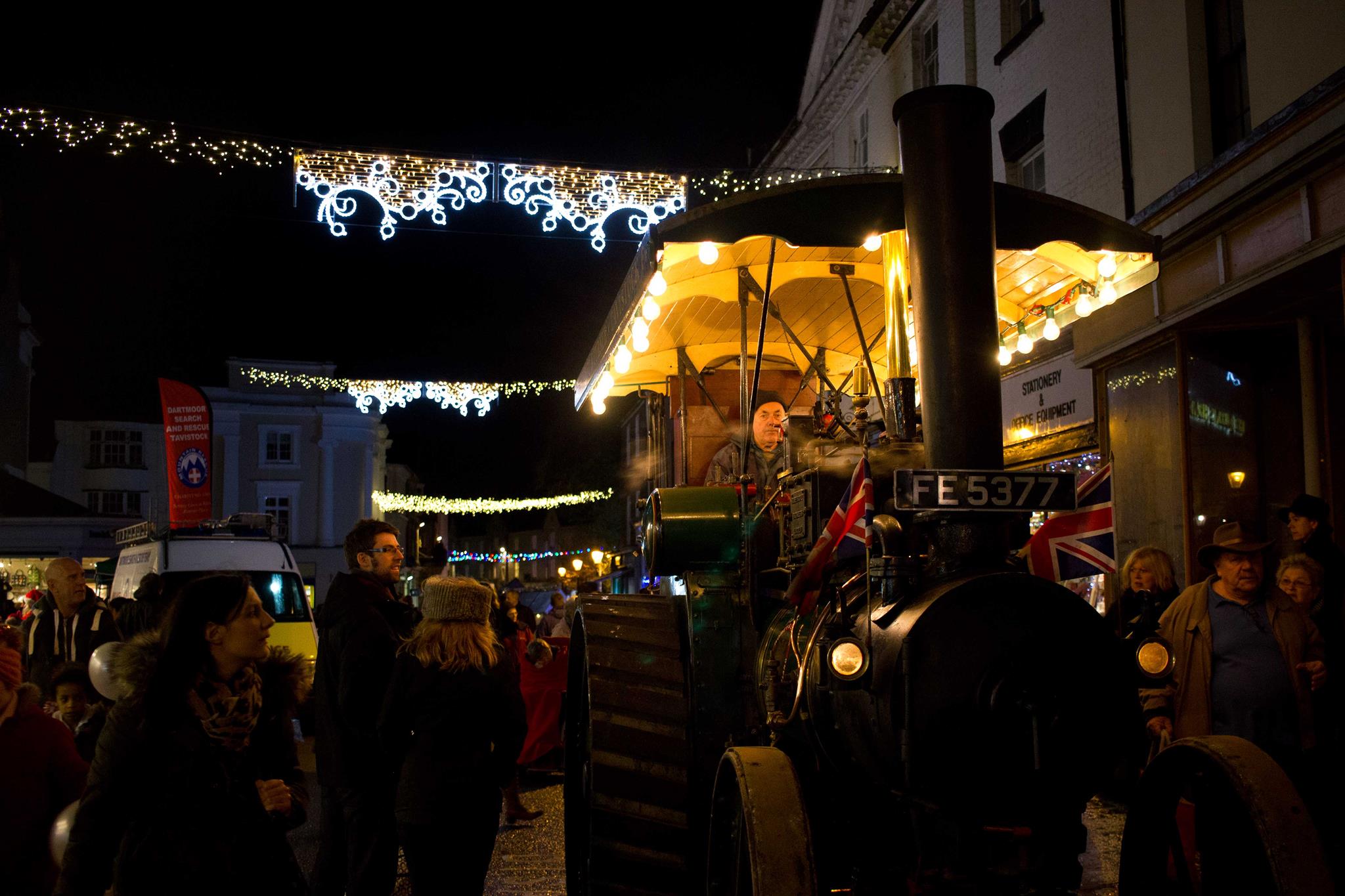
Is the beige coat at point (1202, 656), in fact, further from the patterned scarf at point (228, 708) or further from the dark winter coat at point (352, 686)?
the patterned scarf at point (228, 708)

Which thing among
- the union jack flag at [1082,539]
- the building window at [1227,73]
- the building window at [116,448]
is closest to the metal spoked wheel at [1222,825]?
the union jack flag at [1082,539]

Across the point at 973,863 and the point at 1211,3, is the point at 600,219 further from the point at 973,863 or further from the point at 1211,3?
the point at 973,863

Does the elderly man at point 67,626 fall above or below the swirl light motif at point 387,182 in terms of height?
below

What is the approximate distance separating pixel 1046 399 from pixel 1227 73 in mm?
3494

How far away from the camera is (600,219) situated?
11.9 metres

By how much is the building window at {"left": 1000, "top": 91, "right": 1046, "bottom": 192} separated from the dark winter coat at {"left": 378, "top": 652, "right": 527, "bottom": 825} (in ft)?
30.5

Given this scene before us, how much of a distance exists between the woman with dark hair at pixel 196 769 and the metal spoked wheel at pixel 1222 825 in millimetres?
2151

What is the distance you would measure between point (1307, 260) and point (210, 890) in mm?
7035

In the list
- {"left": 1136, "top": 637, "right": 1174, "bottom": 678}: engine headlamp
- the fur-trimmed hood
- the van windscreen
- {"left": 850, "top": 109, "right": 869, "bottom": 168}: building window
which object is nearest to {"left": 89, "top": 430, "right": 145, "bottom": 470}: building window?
the van windscreen

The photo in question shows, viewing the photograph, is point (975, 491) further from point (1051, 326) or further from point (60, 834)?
point (1051, 326)

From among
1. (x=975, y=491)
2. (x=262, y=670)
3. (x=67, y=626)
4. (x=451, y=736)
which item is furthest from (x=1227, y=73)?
(x=67, y=626)

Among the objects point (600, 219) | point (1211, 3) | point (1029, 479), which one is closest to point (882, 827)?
point (1029, 479)

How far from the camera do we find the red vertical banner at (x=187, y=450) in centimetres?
1570

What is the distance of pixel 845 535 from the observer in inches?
127
